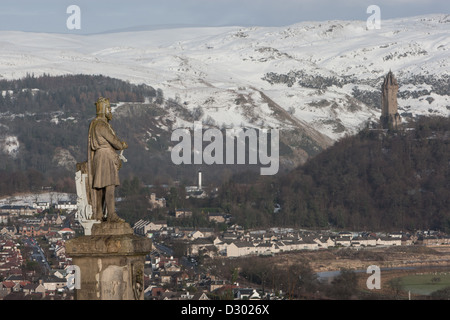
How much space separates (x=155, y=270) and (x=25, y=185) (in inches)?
3208

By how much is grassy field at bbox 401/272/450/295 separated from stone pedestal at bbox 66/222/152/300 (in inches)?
2668

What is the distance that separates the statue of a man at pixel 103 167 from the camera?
37.9 ft

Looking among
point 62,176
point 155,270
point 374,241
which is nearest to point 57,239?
point 155,270

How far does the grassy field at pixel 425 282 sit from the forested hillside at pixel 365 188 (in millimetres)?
55340

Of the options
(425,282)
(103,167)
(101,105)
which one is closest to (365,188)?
(425,282)

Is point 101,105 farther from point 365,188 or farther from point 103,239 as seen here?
point 365,188

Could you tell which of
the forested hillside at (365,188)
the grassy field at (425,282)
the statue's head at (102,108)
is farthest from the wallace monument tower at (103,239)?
the forested hillside at (365,188)

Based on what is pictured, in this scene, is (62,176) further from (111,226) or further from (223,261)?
(111,226)

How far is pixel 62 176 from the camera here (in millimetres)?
185250

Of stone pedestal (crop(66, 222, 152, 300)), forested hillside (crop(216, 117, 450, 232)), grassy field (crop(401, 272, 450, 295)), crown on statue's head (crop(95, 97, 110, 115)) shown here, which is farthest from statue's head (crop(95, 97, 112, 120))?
forested hillside (crop(216, 117, 450, 232))

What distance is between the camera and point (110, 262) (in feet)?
37.5

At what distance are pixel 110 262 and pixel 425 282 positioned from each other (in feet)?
263

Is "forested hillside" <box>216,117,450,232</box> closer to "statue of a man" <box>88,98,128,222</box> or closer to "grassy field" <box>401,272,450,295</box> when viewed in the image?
"grassy field" <box>401,272,450,295</box>

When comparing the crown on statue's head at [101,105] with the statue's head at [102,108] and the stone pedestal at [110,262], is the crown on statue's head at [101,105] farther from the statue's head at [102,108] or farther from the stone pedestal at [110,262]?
the stone pedestal at [110,262]
